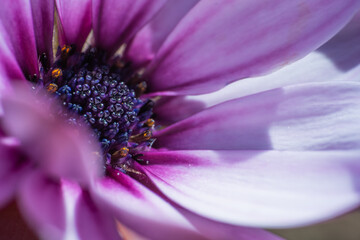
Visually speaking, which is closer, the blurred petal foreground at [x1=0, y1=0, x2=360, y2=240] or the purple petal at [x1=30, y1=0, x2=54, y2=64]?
the blurred petal foreground at [x1=0, y1=0, x2=360, y2=240]

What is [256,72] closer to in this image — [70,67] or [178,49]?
[178,49]

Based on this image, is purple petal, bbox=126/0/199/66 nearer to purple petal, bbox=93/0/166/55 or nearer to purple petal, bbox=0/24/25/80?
purple petal, bbox=93/0/166/55

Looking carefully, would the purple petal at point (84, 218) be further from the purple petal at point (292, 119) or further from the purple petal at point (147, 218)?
the purple petal at point (292, 119)

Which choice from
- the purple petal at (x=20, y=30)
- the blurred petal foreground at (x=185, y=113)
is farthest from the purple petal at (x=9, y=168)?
the purple petal at (x=20, y=30)

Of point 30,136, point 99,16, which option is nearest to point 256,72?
point 99,16

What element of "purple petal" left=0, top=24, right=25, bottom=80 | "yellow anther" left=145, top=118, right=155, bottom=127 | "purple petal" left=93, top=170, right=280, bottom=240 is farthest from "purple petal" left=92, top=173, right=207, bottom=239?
"yellow anther" left=145, top=118, right=155, bottom=127

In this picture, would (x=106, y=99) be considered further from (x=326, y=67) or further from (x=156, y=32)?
(x=326, y=67)
